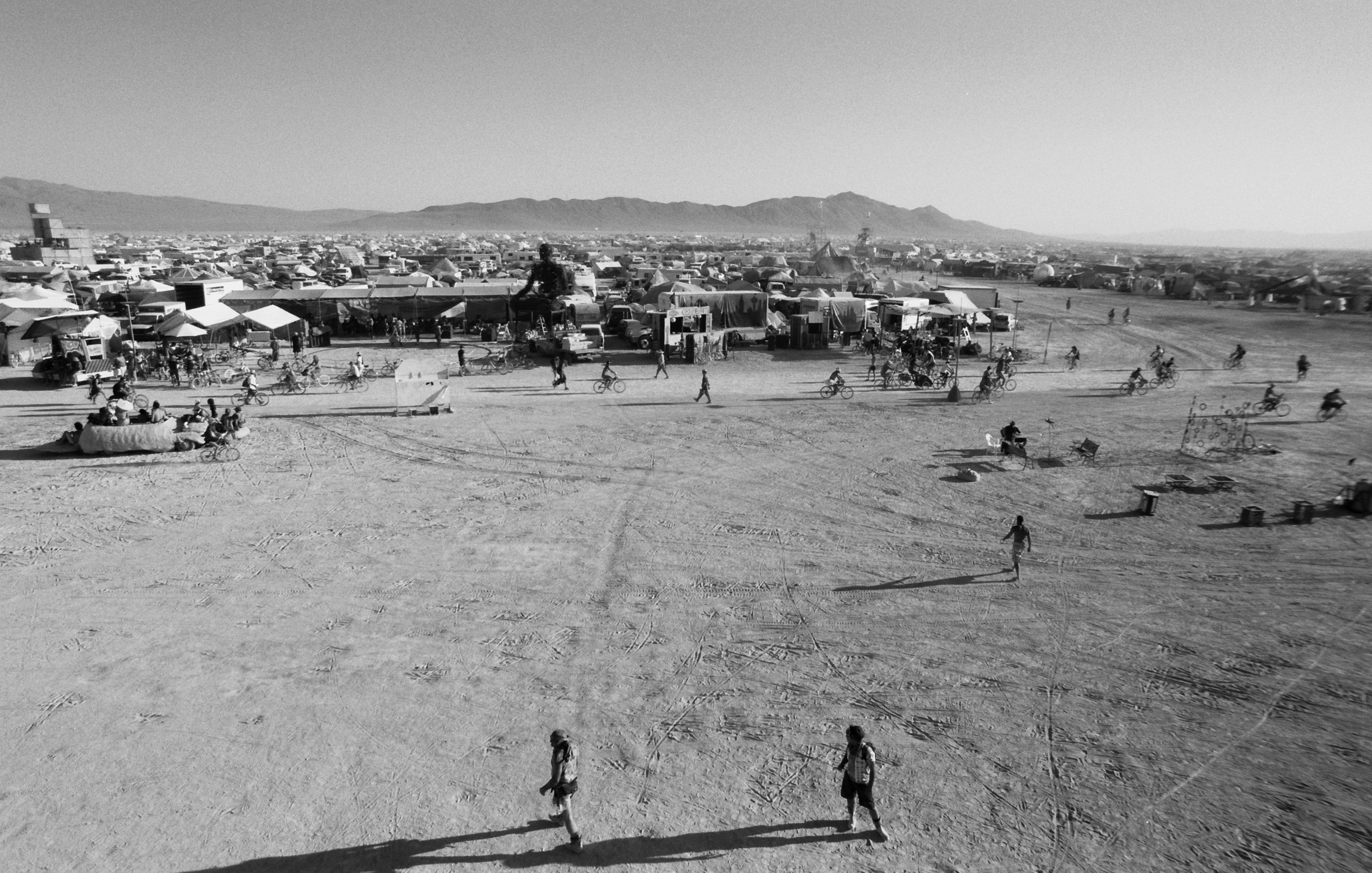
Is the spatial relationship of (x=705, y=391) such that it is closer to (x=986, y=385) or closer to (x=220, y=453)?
(x=986, y=385)

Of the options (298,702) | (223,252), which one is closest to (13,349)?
(298,702)

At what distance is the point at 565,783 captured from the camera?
18.9 ft

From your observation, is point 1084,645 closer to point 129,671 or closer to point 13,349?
point 129,671

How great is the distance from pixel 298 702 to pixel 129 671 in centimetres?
220

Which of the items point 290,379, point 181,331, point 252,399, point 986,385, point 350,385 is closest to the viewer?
point 252,399

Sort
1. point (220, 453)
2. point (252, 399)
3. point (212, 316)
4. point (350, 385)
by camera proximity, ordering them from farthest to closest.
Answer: point (212, 316), point (350, 385), point (252, 399), point (220, 453)

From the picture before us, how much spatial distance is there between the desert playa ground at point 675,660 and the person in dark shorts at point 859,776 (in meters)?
0.18

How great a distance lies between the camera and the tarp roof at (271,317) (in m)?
25.7

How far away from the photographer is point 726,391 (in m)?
22.4

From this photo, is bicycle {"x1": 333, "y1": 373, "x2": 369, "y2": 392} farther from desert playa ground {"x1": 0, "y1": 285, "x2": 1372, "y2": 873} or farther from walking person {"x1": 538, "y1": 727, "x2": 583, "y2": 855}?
walking person {"x1": 538, "y1": 727, "x2": 583, "y2": 855}

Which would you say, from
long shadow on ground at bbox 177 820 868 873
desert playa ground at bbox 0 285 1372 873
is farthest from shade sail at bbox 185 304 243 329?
long shadow on ground at bbox 177 820 868 873

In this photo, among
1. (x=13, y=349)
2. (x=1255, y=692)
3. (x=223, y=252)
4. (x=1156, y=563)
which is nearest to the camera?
(x=1255, y=692)

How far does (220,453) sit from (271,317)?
1230cm

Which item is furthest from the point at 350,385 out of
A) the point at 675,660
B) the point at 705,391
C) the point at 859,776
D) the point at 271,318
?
the point at 859,776
